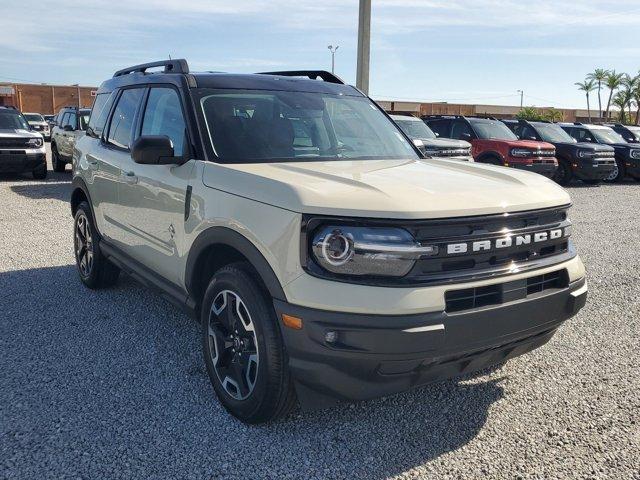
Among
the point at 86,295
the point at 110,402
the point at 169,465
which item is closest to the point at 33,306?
the point at 86,295

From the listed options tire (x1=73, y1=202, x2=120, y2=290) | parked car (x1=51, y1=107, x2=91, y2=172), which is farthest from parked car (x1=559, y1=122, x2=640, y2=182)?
tire (x1=73, y1=202, x2=120, y2=290)

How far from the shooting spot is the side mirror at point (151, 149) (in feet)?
11.4

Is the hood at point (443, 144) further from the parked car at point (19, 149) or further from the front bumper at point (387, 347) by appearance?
the front bumper at point (387, 347)

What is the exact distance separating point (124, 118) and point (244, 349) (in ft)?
8.72

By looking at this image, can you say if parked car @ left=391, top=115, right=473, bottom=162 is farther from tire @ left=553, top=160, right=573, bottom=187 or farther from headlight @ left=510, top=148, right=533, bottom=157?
tire @ left=553, top=160, right=573, bottom=187

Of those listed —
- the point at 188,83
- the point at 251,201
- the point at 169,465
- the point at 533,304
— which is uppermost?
the point at 188,83

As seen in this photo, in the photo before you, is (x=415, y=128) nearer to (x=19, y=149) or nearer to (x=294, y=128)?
(x=19, y=149)

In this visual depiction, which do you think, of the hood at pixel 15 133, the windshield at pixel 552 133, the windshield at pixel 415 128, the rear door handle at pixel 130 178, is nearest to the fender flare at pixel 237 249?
the rear door handle at pixel 130 178

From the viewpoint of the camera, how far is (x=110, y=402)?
3.45m

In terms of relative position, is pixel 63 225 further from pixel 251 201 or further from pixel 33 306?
pixel 251 201

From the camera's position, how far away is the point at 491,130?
623 inches

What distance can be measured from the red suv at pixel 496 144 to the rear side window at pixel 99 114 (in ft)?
35.5

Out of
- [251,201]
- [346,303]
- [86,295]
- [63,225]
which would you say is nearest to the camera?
[346,303]

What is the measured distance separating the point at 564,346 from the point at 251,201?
271 centimetres
